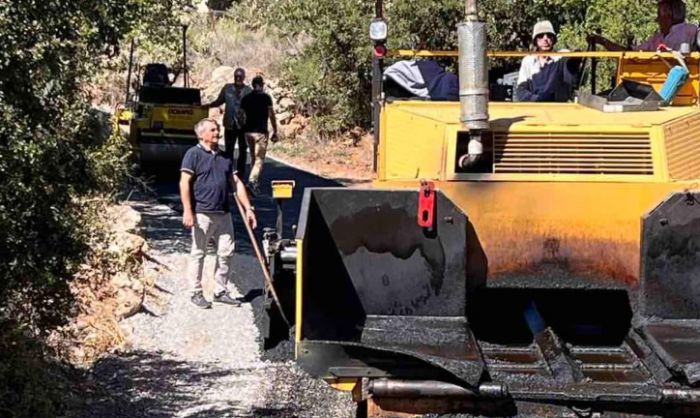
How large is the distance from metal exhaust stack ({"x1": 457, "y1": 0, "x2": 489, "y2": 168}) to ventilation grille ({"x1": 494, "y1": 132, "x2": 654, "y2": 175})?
269 mm

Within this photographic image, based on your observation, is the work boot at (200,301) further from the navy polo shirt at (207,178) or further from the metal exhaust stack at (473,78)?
the metal exhaust stack at (473,78)

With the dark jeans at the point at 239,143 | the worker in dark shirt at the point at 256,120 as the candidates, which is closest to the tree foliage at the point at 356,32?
the worker in dark shirt at the point at 256,120

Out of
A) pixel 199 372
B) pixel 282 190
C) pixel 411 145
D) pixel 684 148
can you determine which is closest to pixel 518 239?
pixel 411 145

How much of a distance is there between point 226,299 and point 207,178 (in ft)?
3.62

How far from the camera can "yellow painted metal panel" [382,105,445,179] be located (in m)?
6.84

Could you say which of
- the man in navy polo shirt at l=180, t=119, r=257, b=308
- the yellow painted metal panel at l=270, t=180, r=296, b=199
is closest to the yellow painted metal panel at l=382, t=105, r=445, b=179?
the yellow painted metal panel at l=270, t=180, r=296, b=199

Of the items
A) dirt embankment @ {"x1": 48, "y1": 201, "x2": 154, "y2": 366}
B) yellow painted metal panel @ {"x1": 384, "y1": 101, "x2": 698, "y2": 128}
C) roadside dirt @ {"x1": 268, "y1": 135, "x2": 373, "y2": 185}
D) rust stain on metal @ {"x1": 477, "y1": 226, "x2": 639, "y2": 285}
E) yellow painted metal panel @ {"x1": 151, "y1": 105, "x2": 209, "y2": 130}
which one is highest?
yellow painted metal panel @ {"x1": 384, "y1": 101, "x2": 698, "y2": 128}

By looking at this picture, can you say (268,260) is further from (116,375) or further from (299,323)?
(299,323)

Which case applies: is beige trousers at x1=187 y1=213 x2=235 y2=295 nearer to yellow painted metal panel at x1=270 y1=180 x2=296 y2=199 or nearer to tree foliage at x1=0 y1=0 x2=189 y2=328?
yellow painted metal panel at x1=270 y1=180 x2=296 y2=199

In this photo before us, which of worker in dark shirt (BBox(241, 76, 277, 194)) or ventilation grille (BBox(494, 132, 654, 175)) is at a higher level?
ventilation grille (BBox(494, 132, 654, 175))

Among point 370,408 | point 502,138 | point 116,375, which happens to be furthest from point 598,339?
point 116,375

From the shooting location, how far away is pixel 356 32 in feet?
87.5

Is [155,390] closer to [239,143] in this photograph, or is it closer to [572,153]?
[572,153]

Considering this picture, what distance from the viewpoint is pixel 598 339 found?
23.3 ft
